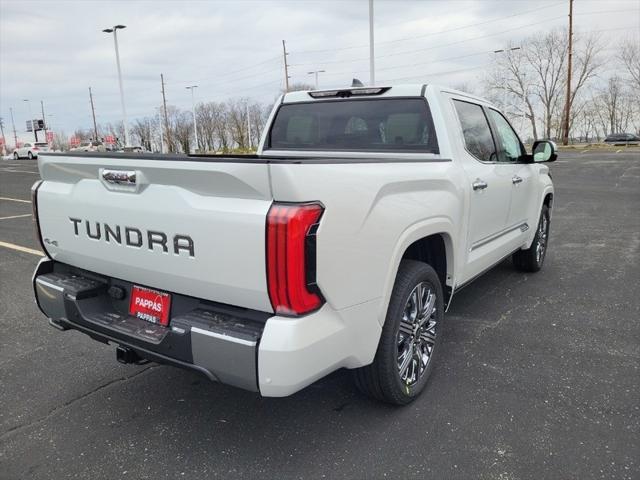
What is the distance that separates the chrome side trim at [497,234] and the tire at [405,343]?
79 centimetres

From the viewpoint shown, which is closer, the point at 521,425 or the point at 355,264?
the point at 355,264

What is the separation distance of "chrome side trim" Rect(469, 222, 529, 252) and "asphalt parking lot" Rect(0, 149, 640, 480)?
0.72 meters

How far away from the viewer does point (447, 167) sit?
3338 millimetres

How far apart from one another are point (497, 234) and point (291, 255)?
2.86 metres

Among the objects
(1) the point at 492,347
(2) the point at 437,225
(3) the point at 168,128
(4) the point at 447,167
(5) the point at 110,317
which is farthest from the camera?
(3) the point at 168,128

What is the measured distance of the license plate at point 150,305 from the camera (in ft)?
8.43

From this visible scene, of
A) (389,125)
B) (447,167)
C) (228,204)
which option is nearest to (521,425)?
(447,167)

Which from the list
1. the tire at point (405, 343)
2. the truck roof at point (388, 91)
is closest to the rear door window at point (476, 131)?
the truck roof at point (388, 91)

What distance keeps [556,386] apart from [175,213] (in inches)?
101

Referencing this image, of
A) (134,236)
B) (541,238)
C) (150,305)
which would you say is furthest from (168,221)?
(541,238)

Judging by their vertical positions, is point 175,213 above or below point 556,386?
above

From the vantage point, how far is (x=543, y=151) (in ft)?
16.9

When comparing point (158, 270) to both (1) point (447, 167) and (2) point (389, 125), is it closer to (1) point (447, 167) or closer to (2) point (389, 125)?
(1) point (447, 167)

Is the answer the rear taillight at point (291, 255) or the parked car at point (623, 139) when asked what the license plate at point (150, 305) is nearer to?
the rear taillight at point (291, 255)
